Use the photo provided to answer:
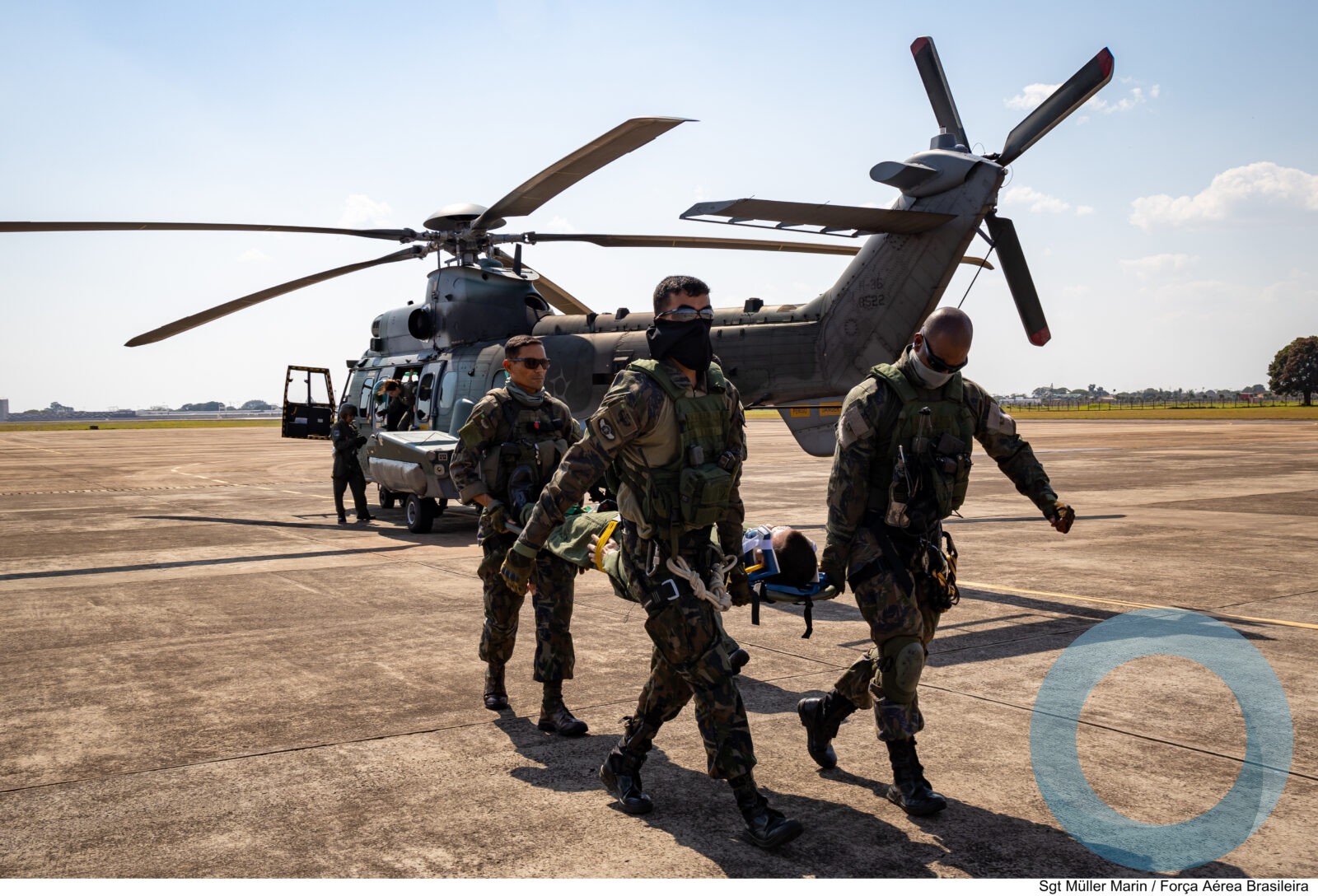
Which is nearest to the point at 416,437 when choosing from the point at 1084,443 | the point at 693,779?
the point at 693,779

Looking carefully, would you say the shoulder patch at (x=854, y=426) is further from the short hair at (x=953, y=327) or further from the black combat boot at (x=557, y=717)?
the black combat boot at (x=557, y=717)

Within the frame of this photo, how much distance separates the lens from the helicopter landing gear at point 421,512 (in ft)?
45.4

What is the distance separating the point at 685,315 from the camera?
170 inches

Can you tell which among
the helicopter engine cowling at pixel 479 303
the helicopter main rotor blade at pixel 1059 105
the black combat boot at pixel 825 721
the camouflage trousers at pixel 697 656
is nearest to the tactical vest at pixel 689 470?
the camouflage trousers at pixel 697 656

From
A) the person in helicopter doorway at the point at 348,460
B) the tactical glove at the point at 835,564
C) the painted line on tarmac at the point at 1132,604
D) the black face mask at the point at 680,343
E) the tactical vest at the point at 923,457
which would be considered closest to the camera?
the black face mask at the point at 680,343

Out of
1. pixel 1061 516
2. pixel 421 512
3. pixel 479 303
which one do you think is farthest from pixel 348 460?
pixel 1061 516

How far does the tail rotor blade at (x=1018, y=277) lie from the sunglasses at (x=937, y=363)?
7.56 metres

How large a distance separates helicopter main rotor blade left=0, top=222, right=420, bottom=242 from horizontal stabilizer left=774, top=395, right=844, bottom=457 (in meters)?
5.84

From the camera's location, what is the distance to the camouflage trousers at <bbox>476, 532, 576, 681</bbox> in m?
5.46

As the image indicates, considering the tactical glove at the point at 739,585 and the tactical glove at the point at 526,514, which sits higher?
the tactical glove at the point at 526,514

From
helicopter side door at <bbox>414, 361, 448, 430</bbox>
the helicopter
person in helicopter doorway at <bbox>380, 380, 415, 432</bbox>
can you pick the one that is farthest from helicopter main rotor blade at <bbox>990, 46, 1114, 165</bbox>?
person in helicopter doorway at <bbox>380, 380, 415, 432</bbox>

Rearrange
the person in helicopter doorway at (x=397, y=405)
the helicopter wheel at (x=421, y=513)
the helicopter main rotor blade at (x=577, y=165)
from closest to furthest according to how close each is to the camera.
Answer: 1. the helicopter main rotor blade at (x=577, y=165)
2. the helicopter wheel at (x=421, y=513)
3. the person in helicopter doorway at (x=397, y=405)

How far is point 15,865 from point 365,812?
48.7 inches

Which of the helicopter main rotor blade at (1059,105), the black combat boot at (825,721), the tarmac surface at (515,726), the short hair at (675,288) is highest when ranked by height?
the helicopter main rotor blade at (1059,105)
